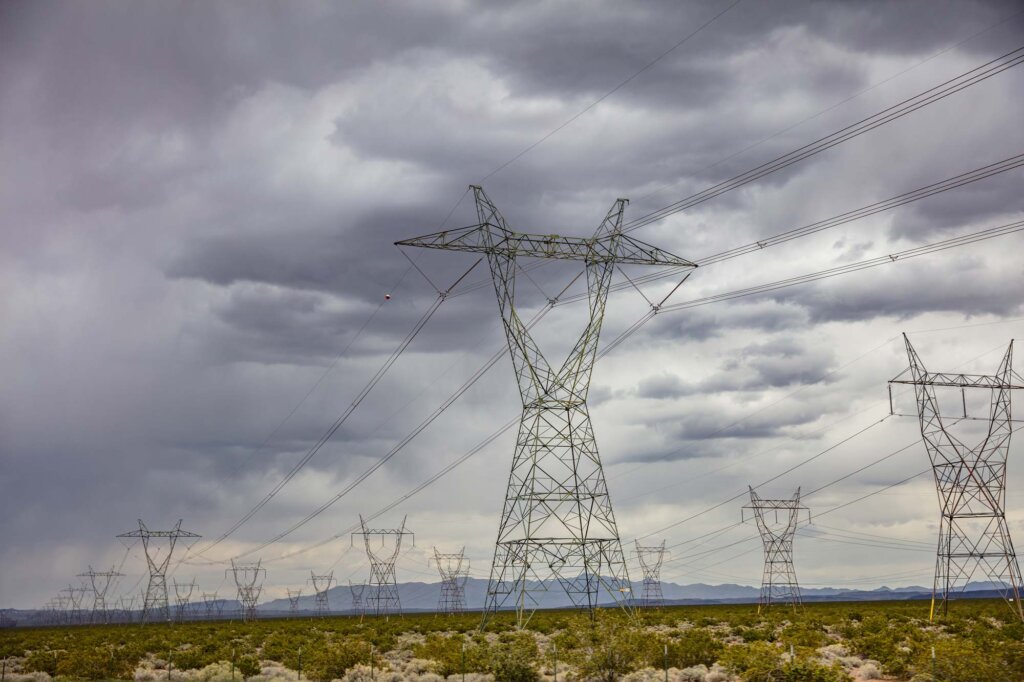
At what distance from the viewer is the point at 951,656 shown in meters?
35.3

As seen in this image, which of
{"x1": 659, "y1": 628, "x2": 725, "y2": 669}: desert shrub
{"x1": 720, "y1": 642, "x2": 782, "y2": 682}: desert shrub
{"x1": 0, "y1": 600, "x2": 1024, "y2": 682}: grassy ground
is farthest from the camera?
{"x1": 659, "y1": 628, "x2": 725, "y2": 669}: desert shrub

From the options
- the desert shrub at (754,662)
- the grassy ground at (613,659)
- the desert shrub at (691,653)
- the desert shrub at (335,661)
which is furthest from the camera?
the desert shrub at (335,661)

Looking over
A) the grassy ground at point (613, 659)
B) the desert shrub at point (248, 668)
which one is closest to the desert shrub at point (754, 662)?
the grassy ground at point (613, 659)

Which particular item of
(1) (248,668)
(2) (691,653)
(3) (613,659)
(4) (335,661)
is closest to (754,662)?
(3) (613,659)

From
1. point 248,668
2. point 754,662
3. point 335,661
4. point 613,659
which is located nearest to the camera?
point 754,662

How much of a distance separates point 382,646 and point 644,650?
2896 centimetres

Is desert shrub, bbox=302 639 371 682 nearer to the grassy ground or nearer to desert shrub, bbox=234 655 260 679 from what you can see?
the grassy ground

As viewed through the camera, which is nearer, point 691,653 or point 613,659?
point 613,659

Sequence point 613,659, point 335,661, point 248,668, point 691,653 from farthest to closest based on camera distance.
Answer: point 248,668, point 335,661, point 691,653, point 613,659

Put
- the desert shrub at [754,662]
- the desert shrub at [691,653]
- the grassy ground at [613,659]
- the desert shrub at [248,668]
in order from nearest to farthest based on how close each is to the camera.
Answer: the grassy ground at [613,659], the desert shrub at [754,662], the desert shrub at [691,653], the desert shrub at [248,668]

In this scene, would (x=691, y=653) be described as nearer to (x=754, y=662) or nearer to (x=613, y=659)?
(x=613, y=659)

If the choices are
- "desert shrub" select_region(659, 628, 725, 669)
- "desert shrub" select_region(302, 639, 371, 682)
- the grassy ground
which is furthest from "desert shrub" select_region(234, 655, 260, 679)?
"desert shrub" select_region(659, 628, 725, 669)

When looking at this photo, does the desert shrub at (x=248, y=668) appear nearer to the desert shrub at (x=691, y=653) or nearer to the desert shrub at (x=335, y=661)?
the desert shrub at (x=335, y=661)

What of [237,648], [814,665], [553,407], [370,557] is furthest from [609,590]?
[370,557]
